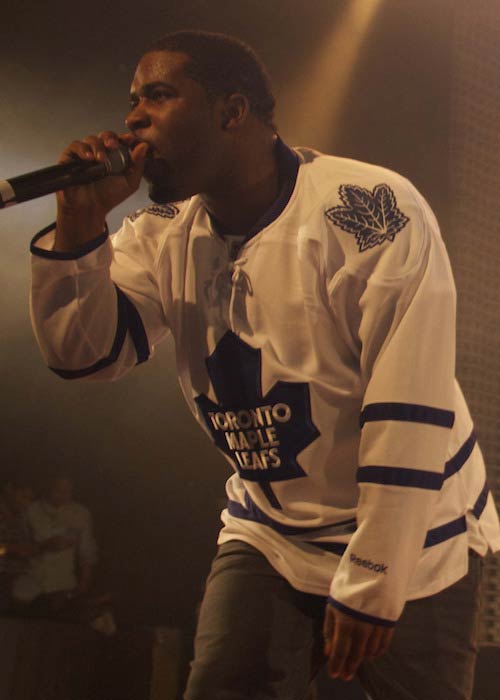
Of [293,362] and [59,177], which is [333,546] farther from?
[59,177]

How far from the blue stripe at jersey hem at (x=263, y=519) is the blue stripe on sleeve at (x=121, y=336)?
1.25 feet

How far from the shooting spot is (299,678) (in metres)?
1.62

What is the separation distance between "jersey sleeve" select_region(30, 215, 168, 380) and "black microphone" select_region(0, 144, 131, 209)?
0.13 meters

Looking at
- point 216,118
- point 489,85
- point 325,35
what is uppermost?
point 325,35

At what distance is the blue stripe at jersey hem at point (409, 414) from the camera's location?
1.45 meters

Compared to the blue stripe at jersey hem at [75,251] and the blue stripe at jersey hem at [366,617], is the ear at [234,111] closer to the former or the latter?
the blue stripe at jersey hem at [75,251]

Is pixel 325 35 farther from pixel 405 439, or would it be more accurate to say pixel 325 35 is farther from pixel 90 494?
pixel 405 439

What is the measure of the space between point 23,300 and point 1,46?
1.47m

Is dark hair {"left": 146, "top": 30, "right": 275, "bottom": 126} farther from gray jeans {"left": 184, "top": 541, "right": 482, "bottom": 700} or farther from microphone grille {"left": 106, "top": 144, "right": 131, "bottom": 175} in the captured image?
gray jeans {"left": 184, "top": 541, "right": 482, "bottom": 700}

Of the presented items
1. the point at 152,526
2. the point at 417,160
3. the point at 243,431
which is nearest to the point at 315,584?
the point at 243,431

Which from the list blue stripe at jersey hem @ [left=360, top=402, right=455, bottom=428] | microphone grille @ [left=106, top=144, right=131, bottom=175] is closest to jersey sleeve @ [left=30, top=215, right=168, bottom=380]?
microphone grille @ [left=106, top=144, right=131, bottom=175]

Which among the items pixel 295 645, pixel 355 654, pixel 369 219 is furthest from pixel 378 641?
pixel 369 219

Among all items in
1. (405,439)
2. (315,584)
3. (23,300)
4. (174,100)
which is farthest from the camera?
(23,300)

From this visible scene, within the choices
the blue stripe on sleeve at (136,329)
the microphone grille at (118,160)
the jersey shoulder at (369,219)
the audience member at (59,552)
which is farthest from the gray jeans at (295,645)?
the audience member at (59,552)
